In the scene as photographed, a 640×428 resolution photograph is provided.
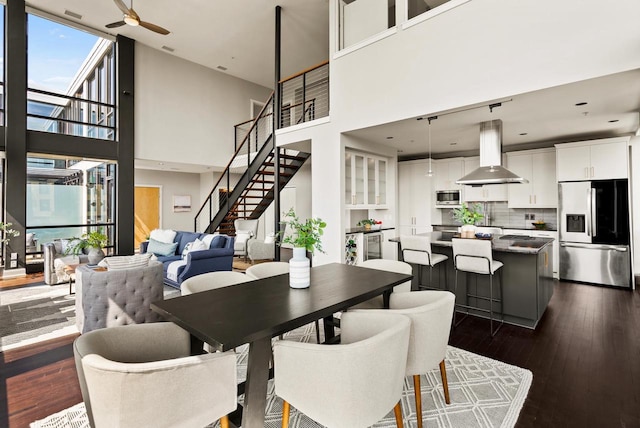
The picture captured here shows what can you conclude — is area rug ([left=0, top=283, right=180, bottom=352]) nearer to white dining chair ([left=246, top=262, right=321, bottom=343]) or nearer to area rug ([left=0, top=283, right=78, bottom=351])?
area rug ([left=0, top=283, right=78, bottom=351])

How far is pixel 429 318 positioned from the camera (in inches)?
71.2

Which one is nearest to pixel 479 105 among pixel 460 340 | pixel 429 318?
pixel 460 340

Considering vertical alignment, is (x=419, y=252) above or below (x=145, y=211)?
below

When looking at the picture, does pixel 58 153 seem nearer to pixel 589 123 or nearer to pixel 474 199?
pixel 474 199

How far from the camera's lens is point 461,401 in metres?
2.22

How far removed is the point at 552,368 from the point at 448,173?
16.3ft

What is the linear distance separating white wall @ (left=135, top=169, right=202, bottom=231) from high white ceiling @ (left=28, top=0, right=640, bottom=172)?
1121mm

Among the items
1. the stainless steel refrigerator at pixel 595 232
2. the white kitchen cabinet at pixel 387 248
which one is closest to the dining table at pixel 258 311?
the white kitchen cabinet at pixel 387 248

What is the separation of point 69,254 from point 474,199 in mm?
8036

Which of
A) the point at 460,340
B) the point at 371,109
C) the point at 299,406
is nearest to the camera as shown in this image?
the point at 299,406

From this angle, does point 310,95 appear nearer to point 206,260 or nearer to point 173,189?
point 173,189

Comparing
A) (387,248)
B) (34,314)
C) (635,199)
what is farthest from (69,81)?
(635,199)

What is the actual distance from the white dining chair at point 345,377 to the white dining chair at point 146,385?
0.91ft

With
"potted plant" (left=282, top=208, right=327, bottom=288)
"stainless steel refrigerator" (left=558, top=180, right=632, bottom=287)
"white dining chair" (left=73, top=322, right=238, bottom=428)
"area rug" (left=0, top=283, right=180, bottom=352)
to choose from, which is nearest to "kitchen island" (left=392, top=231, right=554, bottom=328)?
"stainless steel refrigerator" (left=558, top=180, right=632, bottom=287)
